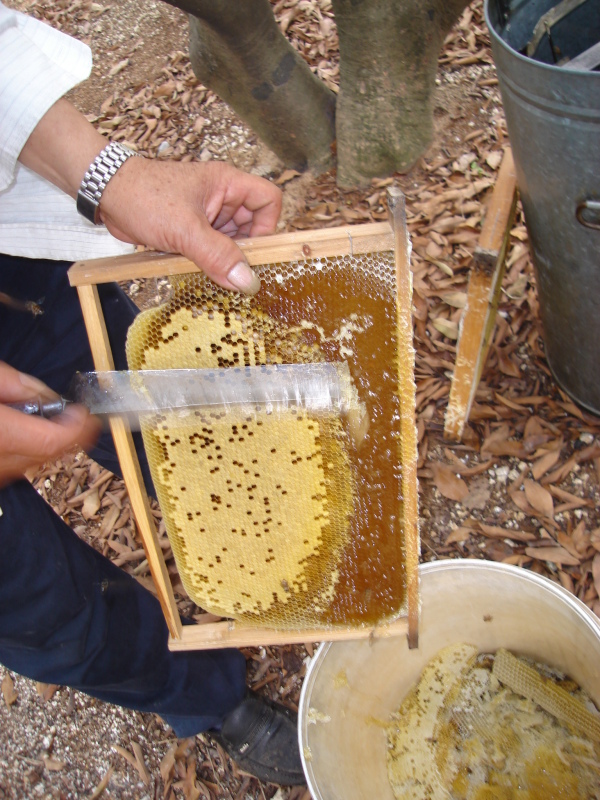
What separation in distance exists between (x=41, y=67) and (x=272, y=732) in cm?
166

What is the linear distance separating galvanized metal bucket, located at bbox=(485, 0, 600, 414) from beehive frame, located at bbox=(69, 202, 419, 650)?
51cm

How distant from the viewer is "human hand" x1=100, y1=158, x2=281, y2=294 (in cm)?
102

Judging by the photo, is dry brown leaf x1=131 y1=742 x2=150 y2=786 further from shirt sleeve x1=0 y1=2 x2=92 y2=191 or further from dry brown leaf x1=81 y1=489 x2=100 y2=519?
shirt sleeve x1=0 y1=2 x2=92 y2=191

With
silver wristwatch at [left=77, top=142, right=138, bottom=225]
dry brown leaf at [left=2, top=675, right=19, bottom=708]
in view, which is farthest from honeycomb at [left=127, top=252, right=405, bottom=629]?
dry brown leaf at [left=2, top=675, right=19, bottom=708]

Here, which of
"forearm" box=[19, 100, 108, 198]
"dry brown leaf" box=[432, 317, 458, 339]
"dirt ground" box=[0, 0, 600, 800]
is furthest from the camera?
"dry brown leaf" box=[432, 317, 458, 339]

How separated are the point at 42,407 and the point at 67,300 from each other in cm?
49

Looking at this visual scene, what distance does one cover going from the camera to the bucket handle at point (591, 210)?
133 cm

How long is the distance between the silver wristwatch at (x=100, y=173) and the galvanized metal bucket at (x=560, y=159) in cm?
78

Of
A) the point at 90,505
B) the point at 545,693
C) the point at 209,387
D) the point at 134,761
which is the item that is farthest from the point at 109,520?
the point at 545,693

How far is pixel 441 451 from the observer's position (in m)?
2.04

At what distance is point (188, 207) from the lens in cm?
106

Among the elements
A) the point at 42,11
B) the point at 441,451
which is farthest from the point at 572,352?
the point at 42,11

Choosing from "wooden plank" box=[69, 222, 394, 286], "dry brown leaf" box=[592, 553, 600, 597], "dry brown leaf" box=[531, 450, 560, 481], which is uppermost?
"wooden plank" box=[69, 222, 394, 286]

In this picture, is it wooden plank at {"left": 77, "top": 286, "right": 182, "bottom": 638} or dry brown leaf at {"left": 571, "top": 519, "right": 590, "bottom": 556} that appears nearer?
wooden plank at {"left": 77, "top": 286, "right": 182, "bottom": 638}
